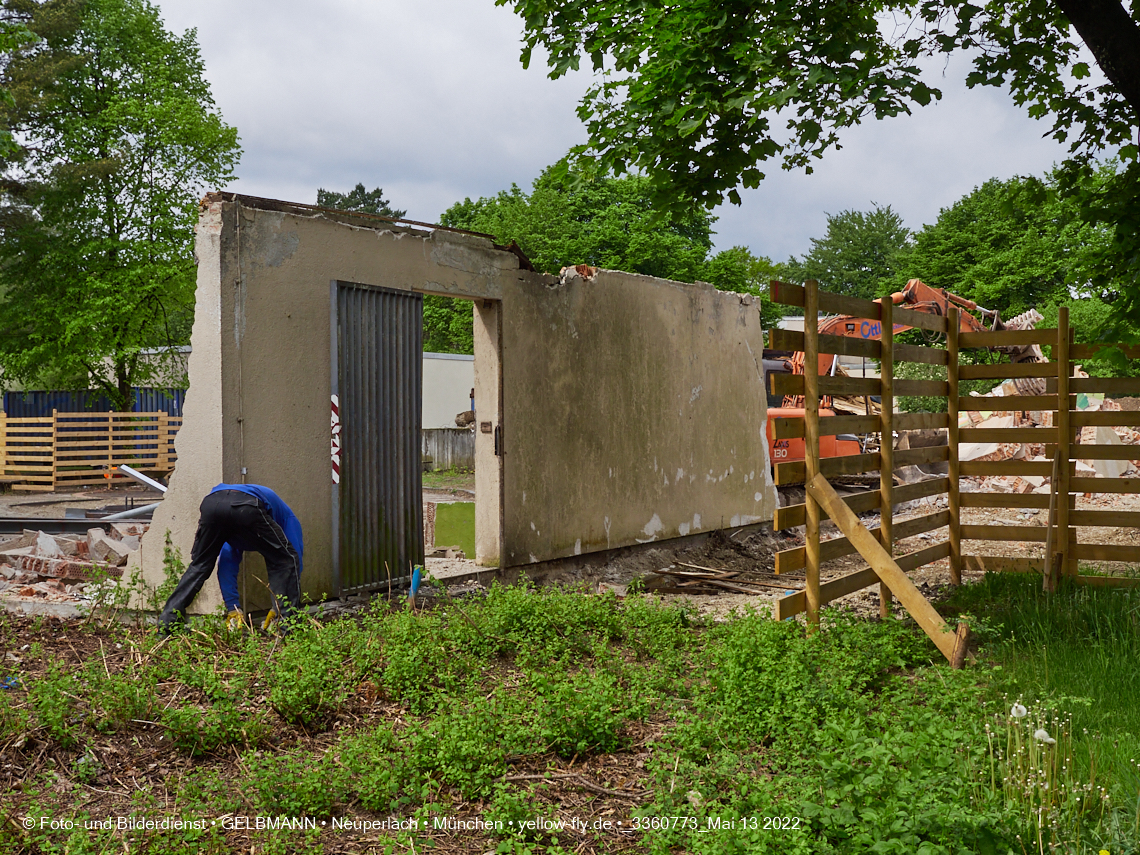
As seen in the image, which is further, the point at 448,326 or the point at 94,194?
the point at 448,326

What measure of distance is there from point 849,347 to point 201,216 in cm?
498

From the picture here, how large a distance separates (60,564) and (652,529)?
622cm

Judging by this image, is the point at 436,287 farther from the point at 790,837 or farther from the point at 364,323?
the point at 790,837

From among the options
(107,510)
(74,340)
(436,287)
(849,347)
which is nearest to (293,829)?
(849,347)

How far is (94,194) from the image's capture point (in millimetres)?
25828

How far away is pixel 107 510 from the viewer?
14.0 metres

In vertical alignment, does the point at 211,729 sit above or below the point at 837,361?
below

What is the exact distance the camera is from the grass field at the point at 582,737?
3406mm

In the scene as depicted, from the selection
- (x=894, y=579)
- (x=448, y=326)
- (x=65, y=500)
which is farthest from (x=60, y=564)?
(x=448, y=326)

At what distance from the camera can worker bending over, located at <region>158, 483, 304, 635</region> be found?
645cm

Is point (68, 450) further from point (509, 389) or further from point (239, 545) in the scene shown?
point (239, 545)

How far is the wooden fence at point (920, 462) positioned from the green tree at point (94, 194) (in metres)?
22.0

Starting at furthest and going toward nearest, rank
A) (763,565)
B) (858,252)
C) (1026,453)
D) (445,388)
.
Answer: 1. (858,252)
2. (445,388)
3. (1026,453)
4. (763,565)

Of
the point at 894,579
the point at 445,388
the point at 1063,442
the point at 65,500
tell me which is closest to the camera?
the point at 894,579
